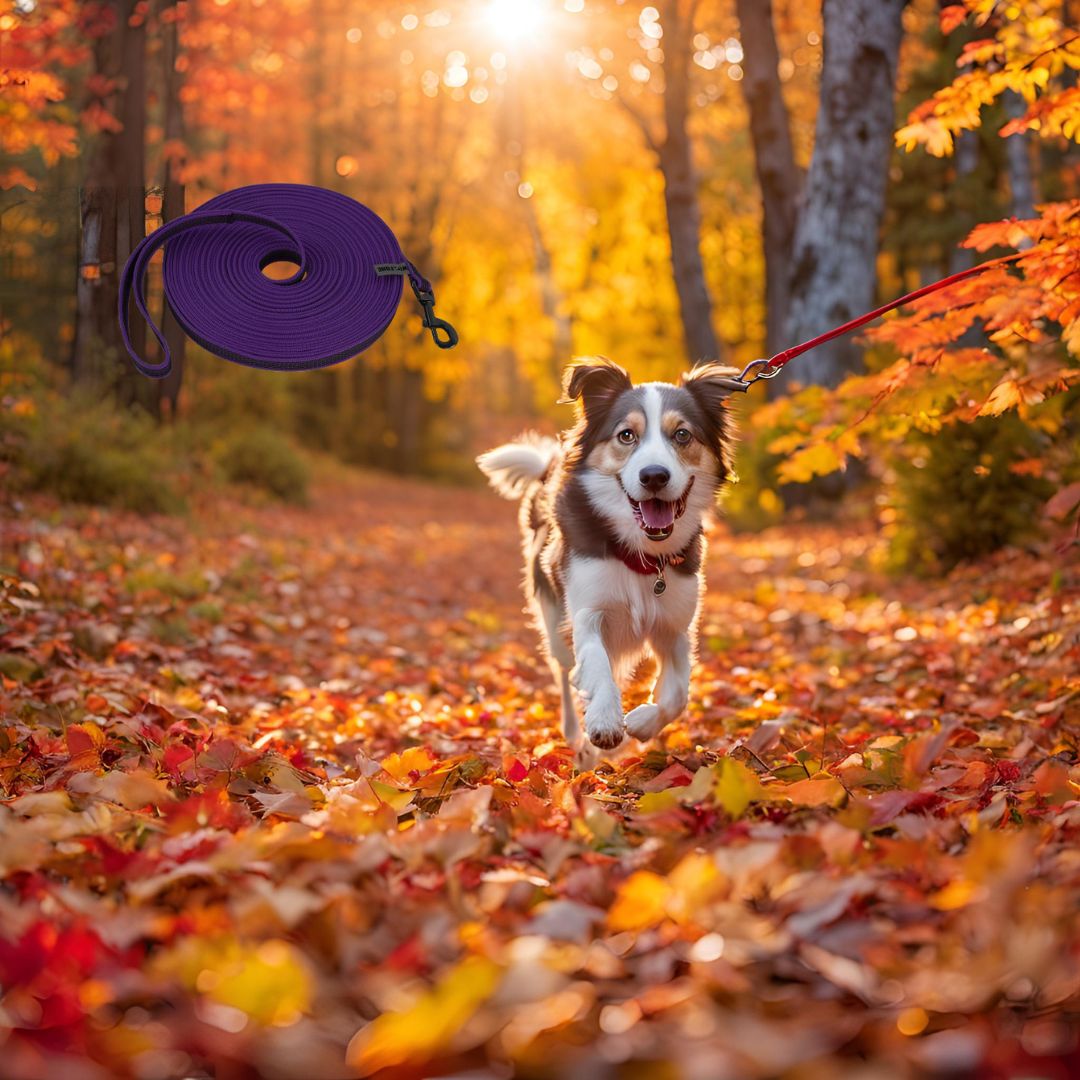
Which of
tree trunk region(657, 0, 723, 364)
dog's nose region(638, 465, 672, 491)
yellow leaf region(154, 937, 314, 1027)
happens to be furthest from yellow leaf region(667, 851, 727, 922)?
tree trunk region(657, 0, 723, 364)

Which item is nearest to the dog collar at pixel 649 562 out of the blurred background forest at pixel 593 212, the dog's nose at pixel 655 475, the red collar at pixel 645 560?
the red collar at pixel 645 560

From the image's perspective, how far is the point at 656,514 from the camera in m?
4.36

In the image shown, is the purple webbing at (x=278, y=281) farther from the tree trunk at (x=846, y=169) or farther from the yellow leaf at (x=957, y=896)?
the tree trunk at (x=846, y=169)

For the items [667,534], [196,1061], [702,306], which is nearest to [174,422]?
[702,306]

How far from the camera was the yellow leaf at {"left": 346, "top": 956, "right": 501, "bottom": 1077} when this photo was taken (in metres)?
1.75

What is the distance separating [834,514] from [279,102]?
13.3 meters

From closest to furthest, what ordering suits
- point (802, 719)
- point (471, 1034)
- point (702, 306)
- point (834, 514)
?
point (471, 1034) → point (802, 719) → point (834, 514) → point (702, 306)

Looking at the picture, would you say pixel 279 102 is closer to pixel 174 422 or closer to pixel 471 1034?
pixel 174 422

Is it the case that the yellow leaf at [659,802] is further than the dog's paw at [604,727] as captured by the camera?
No

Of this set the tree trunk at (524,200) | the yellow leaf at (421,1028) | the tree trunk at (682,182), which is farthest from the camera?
the tree trunk at (524,200)

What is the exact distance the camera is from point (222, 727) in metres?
4.77

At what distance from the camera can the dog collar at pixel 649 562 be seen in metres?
4.57

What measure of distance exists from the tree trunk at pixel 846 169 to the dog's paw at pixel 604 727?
7.67m

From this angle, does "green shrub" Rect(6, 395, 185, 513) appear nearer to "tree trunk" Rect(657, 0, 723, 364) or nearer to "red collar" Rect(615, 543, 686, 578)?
"red collar" Rect(615, 543, 686, 578)
